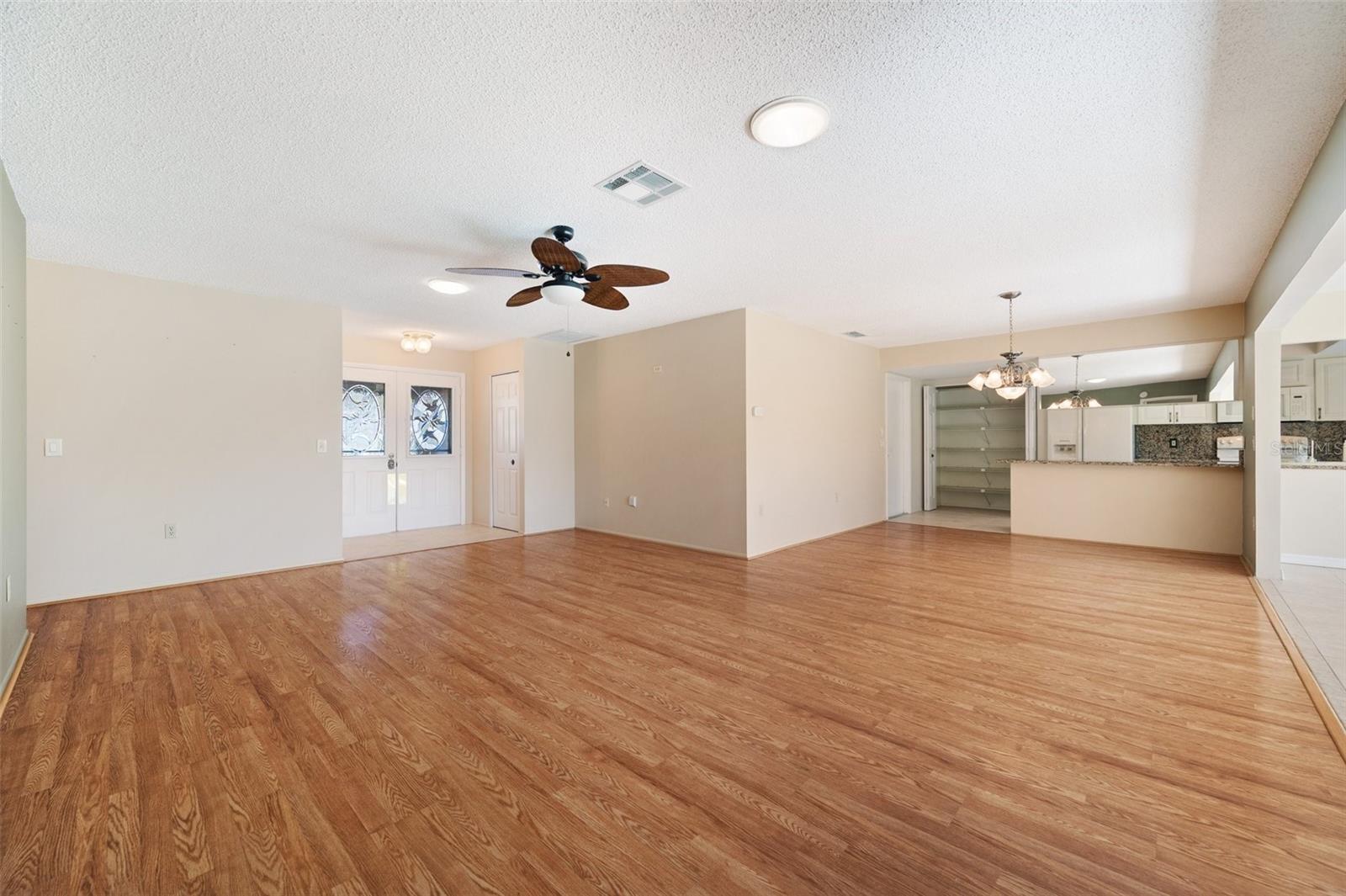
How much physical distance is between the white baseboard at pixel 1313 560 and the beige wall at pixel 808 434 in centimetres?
402

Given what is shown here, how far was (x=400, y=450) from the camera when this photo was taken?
23.8ft

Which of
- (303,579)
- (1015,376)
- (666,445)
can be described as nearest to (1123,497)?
(1015,376)

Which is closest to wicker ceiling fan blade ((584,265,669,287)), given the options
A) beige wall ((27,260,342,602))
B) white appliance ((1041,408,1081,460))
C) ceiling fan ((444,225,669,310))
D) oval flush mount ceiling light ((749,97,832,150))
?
ceiling fan ((444,225,669,310))

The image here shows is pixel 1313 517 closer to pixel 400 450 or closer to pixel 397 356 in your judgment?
pixel 400 450

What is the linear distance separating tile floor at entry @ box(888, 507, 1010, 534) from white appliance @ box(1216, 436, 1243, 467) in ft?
8.22

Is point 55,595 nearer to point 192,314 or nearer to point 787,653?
point 192,314

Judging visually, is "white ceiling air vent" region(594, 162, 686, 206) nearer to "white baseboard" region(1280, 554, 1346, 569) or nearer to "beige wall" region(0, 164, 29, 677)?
"beige wall" region(0, 164, 29, 677)

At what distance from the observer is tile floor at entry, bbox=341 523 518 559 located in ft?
19.1

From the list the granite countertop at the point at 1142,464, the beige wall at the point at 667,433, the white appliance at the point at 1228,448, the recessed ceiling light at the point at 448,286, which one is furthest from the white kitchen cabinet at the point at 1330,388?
the recessed ceiling light at the point at 448,286

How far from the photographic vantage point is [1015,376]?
5.63m

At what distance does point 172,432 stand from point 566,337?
401cm

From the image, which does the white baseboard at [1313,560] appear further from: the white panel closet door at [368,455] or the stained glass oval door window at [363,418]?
the stained glass oval door window at [363,418]

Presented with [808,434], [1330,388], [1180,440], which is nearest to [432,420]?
[808,434]

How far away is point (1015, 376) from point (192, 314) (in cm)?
795
